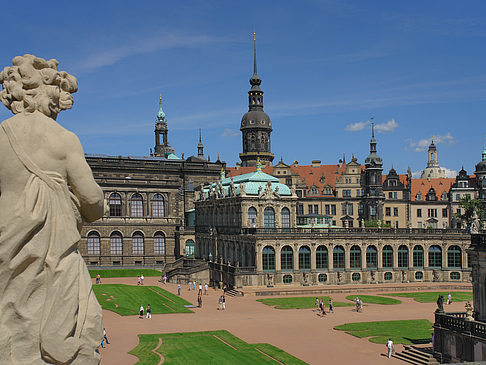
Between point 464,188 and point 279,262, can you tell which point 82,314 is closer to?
point 279,262

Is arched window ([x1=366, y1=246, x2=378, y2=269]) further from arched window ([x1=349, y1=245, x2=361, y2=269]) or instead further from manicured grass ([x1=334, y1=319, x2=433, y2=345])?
manicured grass ([x1=334, y1=319, x2=433, y2=345])

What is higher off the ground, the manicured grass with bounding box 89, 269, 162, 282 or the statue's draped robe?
the statue's draped robe

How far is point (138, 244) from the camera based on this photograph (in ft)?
297

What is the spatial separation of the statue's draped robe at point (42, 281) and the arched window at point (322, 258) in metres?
63.6

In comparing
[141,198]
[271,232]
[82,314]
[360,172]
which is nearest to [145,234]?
[141,198]

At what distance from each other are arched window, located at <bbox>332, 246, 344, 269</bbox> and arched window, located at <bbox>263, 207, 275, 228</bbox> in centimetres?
843

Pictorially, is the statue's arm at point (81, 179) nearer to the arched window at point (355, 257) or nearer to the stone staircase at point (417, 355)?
the stone staircase at point (417, 355)

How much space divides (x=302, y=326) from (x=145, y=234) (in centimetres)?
5099

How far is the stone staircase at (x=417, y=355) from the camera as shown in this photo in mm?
33406

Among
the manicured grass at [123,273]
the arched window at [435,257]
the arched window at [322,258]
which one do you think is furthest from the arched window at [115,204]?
the arched window at [435,257]

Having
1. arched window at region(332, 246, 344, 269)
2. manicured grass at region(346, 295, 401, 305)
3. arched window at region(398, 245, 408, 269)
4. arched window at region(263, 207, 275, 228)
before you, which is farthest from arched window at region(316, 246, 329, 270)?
arched window at region(398, 245, 408, 269)

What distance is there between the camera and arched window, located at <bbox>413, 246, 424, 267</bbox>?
240 ft

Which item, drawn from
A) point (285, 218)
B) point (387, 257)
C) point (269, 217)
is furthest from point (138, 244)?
point (387, 257)

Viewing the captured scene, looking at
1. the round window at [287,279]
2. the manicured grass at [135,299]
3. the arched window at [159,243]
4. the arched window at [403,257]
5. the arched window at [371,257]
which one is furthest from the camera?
the arched window at [159,243]
